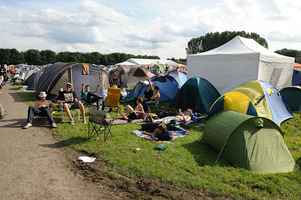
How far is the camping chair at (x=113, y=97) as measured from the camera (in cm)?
980

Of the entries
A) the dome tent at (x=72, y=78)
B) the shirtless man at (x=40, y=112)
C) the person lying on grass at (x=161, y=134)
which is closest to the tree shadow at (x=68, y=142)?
the shirtless man at (x=40, y=112)

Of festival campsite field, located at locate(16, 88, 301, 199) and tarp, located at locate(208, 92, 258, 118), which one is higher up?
tarp, located at locate(208, 92, 258, 118)

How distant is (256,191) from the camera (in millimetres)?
3877

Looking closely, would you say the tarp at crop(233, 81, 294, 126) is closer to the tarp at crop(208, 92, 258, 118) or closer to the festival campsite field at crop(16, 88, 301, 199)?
the tarp at crop(208, 92, 258, 118)

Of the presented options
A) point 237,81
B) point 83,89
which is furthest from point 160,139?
point 237,81

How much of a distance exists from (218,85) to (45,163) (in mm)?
9943

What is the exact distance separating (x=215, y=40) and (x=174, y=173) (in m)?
56.6

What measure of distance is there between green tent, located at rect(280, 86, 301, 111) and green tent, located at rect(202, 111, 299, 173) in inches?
241

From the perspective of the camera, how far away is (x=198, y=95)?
9.54 metres

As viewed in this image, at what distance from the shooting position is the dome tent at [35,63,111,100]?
10859 mm

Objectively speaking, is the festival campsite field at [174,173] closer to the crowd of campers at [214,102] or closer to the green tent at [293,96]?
the crowd of campers at [214,102]

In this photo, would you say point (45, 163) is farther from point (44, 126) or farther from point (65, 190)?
point (44, 126)

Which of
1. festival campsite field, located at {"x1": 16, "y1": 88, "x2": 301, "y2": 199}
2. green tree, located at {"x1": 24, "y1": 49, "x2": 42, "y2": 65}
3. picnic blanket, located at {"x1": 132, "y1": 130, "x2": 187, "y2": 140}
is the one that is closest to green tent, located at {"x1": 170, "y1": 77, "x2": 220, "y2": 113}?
picnic blanket, located at {"x1": 132, "y1": 130, "x2": 187, "y2": 140}

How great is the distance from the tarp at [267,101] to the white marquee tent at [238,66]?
287cm
